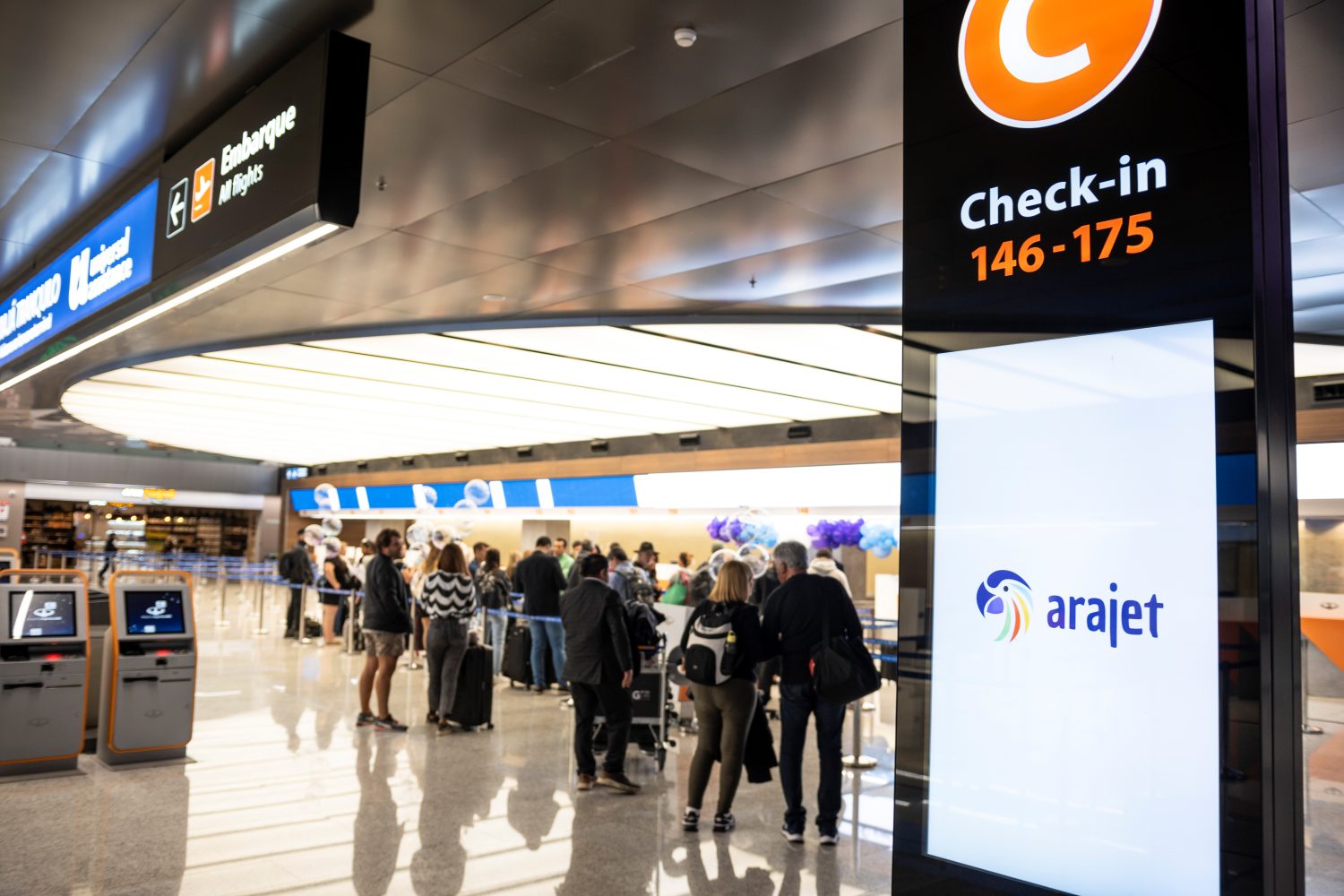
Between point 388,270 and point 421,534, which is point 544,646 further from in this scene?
point 388,270

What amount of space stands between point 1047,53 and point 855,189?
10.8 ft

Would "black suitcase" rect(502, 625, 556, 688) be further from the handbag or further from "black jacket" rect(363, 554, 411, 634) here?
the handbag

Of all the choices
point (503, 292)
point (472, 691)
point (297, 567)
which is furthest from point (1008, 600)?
point (297, 567)

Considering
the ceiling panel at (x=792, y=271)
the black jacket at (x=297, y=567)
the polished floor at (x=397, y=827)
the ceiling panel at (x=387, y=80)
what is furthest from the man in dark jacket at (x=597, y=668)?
the black jacket at (x=297, y=567)

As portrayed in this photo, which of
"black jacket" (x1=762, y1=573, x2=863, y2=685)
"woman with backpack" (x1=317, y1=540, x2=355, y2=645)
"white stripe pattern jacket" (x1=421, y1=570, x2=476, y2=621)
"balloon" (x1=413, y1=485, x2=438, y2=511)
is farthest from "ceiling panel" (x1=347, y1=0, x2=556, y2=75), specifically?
"balloon" (x1=413, y1=485, x2=438, y2=511)

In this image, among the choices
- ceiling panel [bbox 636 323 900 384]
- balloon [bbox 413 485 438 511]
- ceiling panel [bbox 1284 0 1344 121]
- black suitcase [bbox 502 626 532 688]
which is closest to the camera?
ceiling panel [bbox 1284 0 1344 121]

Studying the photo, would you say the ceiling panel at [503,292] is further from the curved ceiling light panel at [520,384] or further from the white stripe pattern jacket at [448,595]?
the white stripe pattern jacket at [448,595]

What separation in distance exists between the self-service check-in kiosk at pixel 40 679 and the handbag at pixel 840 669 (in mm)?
4727

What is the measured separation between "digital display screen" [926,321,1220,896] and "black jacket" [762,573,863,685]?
359 cm

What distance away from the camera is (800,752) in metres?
5.54

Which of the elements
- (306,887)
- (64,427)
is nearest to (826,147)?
(306,887)

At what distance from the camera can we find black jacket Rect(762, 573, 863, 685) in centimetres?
548

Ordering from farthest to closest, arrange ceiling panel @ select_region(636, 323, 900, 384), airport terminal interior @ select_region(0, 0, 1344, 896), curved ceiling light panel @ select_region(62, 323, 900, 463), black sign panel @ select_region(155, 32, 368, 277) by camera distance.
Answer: curved ceiling light panel @ select_region(62, 323, 900, 463)
ceiling panel @ select_region(636, 323, 900, 384)
black sign panel @ select_region(155, 32, 368, 277)
airport terminal interior @ select_region(0, 0, 1344, 896)

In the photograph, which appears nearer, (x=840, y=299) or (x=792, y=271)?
(x=792, y=271)
